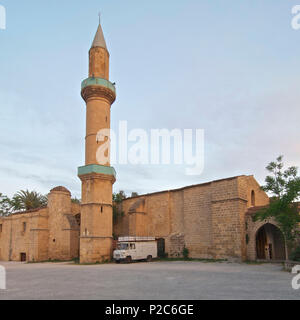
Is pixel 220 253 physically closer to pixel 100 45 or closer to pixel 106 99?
pixel 106 99

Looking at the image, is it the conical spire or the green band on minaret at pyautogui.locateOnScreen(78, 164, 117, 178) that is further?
the conical spire

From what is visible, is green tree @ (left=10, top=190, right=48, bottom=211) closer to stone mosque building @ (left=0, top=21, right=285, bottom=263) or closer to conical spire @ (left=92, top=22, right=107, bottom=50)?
stone mosque building @ (left=0, top=21, right=285, bottom=263)

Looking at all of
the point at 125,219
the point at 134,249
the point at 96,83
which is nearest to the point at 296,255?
the point at 134,249

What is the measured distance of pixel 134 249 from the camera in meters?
23.6

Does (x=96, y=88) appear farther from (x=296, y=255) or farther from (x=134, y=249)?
(x=296, y=255)

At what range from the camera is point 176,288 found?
34.3 ft

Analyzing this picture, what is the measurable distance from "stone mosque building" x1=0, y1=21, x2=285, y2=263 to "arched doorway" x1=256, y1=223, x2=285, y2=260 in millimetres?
76

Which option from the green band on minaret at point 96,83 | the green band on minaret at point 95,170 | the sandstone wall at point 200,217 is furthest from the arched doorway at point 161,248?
the green band on minaret at point 96,83

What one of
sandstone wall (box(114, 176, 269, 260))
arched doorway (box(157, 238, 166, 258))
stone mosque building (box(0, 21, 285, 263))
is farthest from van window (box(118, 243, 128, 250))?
sandstone wall (box(114, 176, 269, 260))

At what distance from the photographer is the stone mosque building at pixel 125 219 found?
75.6ft

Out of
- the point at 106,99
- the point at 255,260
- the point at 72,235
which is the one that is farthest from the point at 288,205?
the point at 72,235

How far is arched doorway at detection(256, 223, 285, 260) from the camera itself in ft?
80.2
